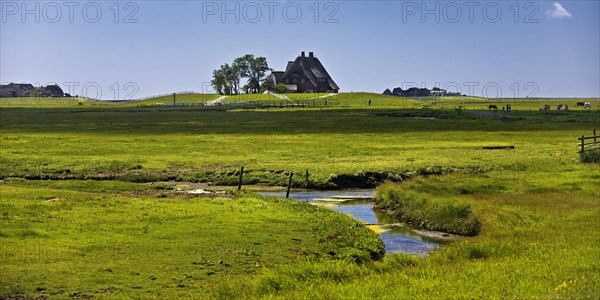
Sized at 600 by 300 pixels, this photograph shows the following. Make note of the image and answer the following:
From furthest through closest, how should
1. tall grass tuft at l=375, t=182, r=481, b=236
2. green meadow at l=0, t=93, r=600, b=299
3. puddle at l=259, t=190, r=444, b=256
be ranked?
tall grass tuft at l=375, t=182, r=481, b=236 < puddle at l=259, t=190, r=444, b=256 < green meadow at l=0, t=93, r=600, b=299

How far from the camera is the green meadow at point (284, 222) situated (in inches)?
852

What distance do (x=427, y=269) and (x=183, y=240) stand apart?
9991 millimetres

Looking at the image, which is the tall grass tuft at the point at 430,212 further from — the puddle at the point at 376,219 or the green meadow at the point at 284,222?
the puddle at the point at 376,219

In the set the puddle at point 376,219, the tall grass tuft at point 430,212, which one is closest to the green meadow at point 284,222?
the tall grass tuft at point 430,212

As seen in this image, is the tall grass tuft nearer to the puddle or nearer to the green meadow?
the green meadow

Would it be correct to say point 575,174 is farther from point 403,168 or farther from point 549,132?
point 549,132

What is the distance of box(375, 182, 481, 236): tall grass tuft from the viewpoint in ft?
117

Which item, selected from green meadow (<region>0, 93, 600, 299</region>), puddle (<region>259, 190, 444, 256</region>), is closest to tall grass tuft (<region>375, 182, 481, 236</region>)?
green meadow (<region>0, 93, 600, 299</region>)

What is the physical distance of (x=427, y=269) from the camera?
22.6 metres

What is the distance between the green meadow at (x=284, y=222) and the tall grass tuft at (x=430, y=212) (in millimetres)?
83

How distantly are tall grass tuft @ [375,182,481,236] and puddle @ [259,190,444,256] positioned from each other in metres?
0.83

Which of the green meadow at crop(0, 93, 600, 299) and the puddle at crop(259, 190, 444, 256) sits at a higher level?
the green meadow at crop(0, 93, 600, 299)

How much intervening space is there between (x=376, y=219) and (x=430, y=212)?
2656 millimetres

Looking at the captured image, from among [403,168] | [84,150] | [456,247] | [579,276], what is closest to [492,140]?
[403,168]
